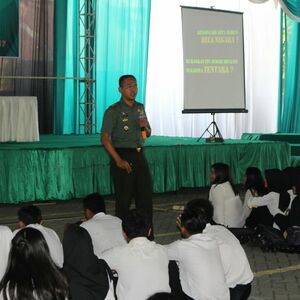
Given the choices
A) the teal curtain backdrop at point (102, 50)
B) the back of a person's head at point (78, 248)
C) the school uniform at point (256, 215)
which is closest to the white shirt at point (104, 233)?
the back of a person's head at point (78, 248)

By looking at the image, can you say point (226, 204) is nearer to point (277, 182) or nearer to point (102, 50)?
point (277, 182)

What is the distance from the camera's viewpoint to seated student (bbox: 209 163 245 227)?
6.64 metres

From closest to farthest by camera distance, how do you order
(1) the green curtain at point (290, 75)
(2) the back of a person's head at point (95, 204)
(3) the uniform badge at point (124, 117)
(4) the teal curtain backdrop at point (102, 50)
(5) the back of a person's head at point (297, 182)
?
(2) the back of a person's head at point (95, 204)
(3) the uniform badge at point (124, 117)
(5) the back of a person's head at point (297, 182)
(4) the teal curtain backdrop at point (102, 50)
(1) the green curtain at point (290, 75)

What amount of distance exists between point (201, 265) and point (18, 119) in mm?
6697

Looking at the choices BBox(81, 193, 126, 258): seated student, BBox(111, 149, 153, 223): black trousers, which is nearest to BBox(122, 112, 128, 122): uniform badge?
BBox(111, 149, 153, 223): black trousers

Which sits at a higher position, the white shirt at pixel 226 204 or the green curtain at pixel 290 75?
the green curtain at pixel 290 75

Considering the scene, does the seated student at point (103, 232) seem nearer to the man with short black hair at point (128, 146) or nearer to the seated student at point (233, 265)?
the seated student at point (233, 265)

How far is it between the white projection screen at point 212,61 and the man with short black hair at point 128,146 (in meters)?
5.13

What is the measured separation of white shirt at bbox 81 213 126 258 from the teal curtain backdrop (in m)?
8.72

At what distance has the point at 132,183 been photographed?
607cm

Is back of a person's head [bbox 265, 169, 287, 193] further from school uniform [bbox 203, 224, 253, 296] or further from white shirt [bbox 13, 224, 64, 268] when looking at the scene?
white shirt [bbox 13, 224, 64, 268]

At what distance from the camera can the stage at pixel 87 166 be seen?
8.56 m

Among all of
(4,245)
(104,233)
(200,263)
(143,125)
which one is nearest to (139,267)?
(200,263)

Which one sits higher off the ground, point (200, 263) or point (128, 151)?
point (128, 151)
